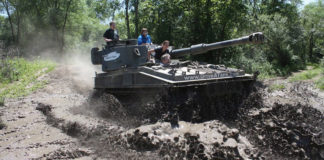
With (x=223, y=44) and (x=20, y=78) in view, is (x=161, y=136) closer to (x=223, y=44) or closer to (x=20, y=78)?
(x=223, y=44)

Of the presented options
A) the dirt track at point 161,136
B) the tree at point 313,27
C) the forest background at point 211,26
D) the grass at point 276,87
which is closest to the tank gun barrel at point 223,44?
the dirt track at point 161,136

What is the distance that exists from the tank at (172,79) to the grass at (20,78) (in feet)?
18.2

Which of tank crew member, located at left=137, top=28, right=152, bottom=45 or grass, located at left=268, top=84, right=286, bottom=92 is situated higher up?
tank crew member, located at left=137, top=28, right=152, bottom=45

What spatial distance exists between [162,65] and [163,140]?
292 centimetres

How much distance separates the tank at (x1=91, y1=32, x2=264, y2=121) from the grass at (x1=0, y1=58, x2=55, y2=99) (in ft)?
18.2

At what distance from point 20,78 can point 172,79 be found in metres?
11.0

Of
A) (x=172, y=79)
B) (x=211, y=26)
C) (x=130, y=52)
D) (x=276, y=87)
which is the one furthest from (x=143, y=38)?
(x=211, y=26)

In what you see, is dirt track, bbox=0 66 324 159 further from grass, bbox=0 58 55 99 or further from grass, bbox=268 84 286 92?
grass, bbox=268 84 286 92

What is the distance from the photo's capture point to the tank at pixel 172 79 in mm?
7293

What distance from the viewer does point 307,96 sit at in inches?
491

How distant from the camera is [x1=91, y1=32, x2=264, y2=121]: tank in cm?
729

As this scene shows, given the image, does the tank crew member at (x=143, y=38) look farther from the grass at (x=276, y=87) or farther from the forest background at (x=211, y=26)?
the forest background at (x=211, y=26)

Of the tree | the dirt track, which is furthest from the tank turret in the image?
the tree

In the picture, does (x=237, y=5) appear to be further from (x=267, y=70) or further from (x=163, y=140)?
(x=163, y=140)
